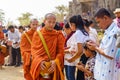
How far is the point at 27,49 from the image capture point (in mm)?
6648

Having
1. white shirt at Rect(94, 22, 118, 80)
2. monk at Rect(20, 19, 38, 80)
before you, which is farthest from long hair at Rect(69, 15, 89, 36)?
white shirt at Rect(94, 22, 118, 80)

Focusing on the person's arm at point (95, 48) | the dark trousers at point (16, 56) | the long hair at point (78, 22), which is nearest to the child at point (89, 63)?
the person's arm at point (95, 48)

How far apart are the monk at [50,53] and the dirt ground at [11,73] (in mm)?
5153

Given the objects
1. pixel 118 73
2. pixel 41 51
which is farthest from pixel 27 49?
pixel 118 73

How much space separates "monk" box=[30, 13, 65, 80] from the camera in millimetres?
5766

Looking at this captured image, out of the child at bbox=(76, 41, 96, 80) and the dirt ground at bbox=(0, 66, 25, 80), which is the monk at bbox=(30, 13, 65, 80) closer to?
the child at bbox=(76, 41, 96, 80)

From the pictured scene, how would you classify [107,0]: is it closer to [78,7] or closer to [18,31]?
[78,7]

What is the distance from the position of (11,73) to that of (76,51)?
6.44 meters

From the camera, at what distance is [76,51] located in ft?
19.4

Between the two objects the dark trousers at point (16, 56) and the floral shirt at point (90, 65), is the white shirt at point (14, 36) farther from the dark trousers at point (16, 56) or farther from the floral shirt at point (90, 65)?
the floral shirt at point (90, 65)

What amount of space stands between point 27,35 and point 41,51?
3.66 ft

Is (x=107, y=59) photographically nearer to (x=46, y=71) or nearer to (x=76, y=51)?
(x=76, y=51)

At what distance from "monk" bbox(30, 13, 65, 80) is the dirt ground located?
5153 millimetres

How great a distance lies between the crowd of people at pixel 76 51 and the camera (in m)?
4.56
